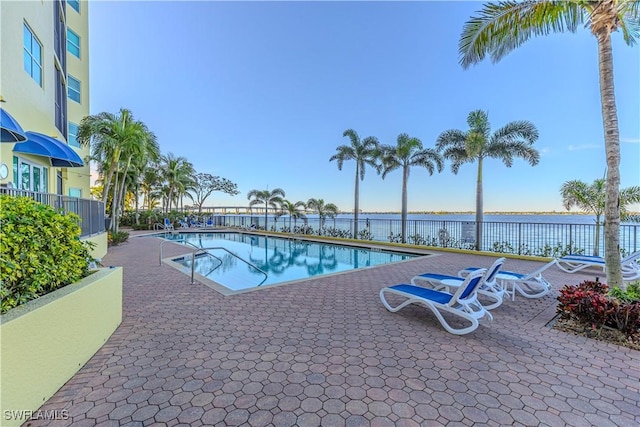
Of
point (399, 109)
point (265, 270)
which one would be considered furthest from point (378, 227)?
point (399, 109)

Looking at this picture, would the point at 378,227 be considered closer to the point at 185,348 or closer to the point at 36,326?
the point at 185,348

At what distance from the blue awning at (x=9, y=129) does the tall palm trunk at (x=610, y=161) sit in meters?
9.17

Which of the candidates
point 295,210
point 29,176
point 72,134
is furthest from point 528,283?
point 72,134

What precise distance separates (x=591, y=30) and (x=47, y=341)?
25.7ft

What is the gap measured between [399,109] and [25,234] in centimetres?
2065

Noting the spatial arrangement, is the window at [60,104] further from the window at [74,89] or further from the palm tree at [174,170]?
the palm tree at [174,170]

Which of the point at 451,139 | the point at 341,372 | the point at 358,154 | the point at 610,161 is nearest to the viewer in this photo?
the point at 341,372

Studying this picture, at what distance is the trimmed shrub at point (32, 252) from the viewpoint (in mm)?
2232

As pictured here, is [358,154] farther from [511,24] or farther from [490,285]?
[490,285]

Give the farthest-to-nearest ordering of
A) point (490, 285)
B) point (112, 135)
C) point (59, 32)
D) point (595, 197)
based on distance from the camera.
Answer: point (112, 135), point (59, 32), point (595, 197), point (490, 285)

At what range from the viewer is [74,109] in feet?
48.8

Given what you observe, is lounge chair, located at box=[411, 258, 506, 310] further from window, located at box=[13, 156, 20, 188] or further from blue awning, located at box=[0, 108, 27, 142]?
window, located at box=[13, 156, 20, 188]

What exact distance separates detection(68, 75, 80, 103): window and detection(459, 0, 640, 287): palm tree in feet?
59.5

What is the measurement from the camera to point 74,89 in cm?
1495
